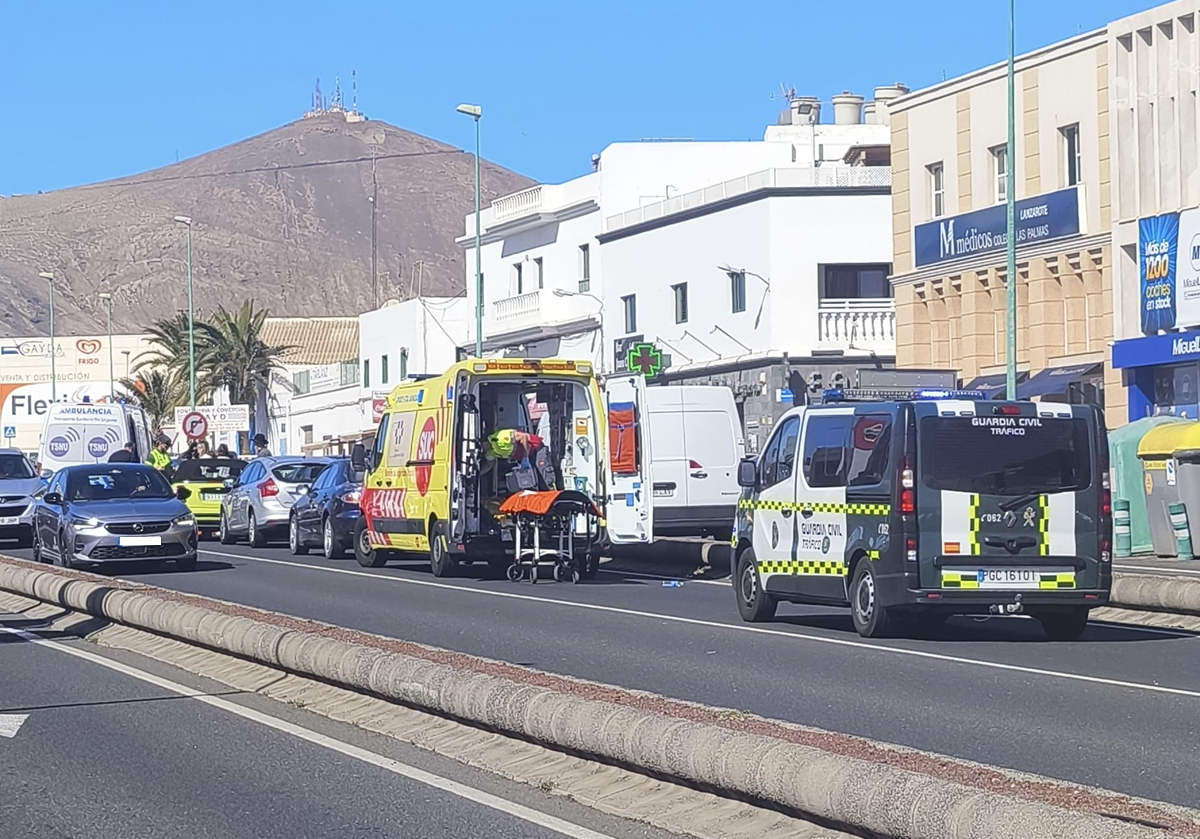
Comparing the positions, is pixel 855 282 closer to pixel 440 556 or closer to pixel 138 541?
pixel 440 556

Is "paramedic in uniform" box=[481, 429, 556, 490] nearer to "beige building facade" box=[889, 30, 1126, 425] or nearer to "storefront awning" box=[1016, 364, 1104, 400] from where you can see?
"beige building facade" box=[889, 30, 1126, 425]

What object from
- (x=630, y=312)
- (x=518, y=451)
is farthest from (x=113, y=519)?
(x=630, y=312)

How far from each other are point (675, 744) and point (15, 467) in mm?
28685

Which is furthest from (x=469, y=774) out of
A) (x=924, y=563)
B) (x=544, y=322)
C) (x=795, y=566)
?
(x=544, y=322)

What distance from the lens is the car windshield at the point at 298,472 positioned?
34531mm

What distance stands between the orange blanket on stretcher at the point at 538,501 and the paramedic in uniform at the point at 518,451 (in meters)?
0.71

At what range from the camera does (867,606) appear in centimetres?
1677

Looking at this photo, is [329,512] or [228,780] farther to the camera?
[329,512]

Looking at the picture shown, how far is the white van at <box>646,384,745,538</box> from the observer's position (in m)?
29.6

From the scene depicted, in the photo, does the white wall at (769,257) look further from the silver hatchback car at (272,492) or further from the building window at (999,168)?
the silver hatchback car at (272,492)

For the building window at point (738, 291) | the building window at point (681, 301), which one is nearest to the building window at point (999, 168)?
the building window at point (738, 291)

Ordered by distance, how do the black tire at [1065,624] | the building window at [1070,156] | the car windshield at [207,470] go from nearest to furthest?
the black tire at [1065,624], the car windshield at [207,470], the building window at [1070,156]

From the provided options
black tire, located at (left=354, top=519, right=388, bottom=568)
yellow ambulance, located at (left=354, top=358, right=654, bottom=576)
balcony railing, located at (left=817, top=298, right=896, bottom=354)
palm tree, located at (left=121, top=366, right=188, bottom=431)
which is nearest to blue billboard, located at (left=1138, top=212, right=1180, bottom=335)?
balcony railing, located at (left=817, top=298, right=896, bottom=354)

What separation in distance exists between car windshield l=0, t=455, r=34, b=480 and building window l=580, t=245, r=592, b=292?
26022 mm
